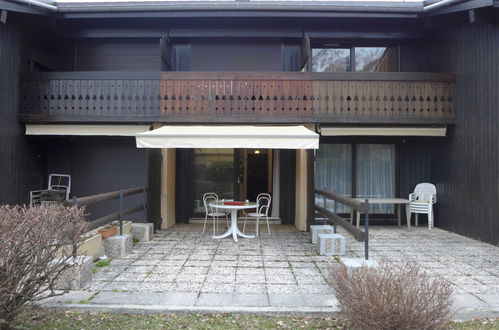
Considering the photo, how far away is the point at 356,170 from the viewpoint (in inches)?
424

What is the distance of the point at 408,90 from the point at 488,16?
7.34 ft

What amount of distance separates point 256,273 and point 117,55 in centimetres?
816

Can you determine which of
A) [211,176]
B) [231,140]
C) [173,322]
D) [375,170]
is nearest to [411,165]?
[375,170]

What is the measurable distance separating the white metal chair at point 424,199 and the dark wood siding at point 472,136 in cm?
30

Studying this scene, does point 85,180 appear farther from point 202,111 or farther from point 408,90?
point 408,90

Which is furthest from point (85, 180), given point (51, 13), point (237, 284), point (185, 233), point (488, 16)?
point (488, 16)

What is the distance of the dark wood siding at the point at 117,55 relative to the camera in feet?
35.2

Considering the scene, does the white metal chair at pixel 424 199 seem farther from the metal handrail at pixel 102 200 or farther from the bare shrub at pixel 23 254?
the bare shrub at pixel 23 254

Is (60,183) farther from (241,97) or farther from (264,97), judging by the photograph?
(264,97)

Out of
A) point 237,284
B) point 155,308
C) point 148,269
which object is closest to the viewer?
point 155,308

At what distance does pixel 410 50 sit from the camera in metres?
10.8

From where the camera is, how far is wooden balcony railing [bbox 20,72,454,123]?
9242 mm

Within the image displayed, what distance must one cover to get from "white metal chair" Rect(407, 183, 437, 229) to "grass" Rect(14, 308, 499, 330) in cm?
595

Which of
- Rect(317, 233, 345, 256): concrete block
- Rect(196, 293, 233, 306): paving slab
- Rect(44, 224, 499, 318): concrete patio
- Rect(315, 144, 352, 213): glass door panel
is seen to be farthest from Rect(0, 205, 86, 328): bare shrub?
Rect(315, 144, 352, 213): glass door panel
